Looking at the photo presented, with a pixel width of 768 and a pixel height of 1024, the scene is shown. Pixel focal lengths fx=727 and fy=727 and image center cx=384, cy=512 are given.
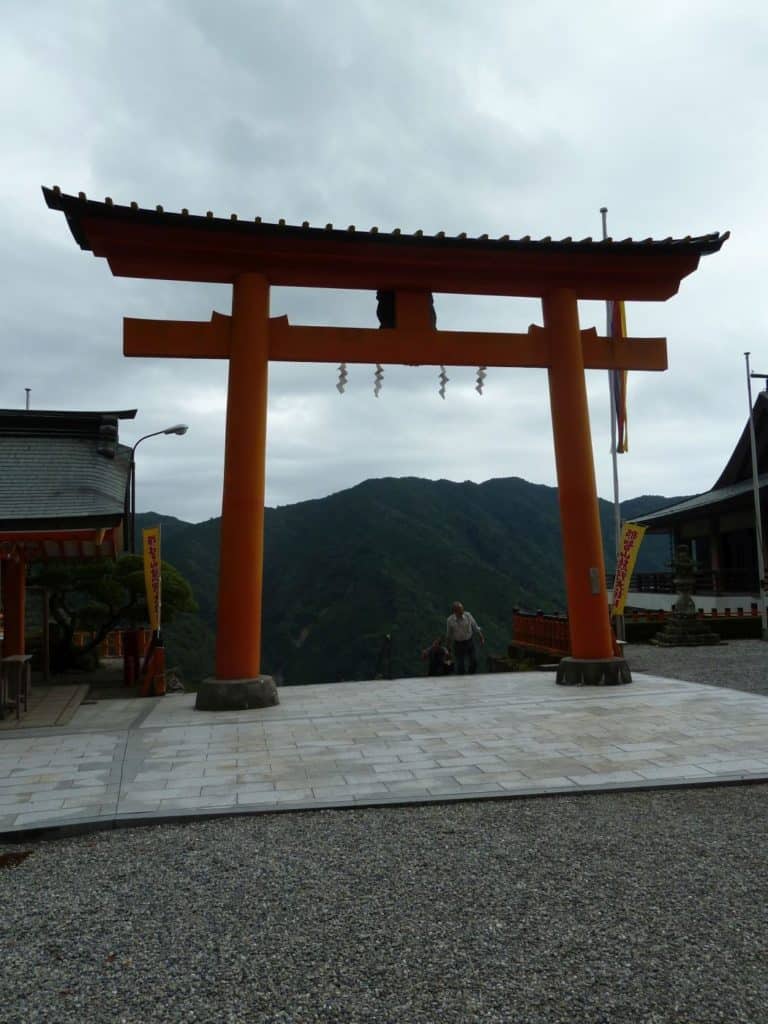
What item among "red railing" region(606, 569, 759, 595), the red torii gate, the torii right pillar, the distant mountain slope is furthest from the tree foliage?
the distant mountain slope

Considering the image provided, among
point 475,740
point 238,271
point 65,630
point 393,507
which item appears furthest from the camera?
point 393,507

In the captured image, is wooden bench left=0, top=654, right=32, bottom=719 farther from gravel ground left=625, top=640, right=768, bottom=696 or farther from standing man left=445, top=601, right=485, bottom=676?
gravel ground left=625, top=640, right=768, bottom=696

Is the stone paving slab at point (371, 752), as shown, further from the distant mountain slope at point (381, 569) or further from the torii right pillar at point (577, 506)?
the distant mountain slope at point (381, 569)

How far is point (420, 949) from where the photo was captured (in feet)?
9.85

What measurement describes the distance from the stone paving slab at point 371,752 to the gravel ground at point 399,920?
0.58 m

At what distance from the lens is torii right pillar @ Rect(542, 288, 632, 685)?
36.2 feet

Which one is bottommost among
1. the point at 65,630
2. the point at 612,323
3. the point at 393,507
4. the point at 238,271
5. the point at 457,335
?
the point at 65,630

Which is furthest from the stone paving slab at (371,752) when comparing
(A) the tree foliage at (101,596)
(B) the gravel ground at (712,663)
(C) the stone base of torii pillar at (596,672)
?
(A) the tree foliage at (101,596)

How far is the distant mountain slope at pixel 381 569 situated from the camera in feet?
249

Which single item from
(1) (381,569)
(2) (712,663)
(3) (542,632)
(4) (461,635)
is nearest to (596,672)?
(4) (461,635)

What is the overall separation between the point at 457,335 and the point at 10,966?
974cm

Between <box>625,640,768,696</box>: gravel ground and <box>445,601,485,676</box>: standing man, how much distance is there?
10.6 ft

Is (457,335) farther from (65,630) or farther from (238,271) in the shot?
(65,630)

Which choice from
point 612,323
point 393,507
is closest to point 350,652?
point 393,507
